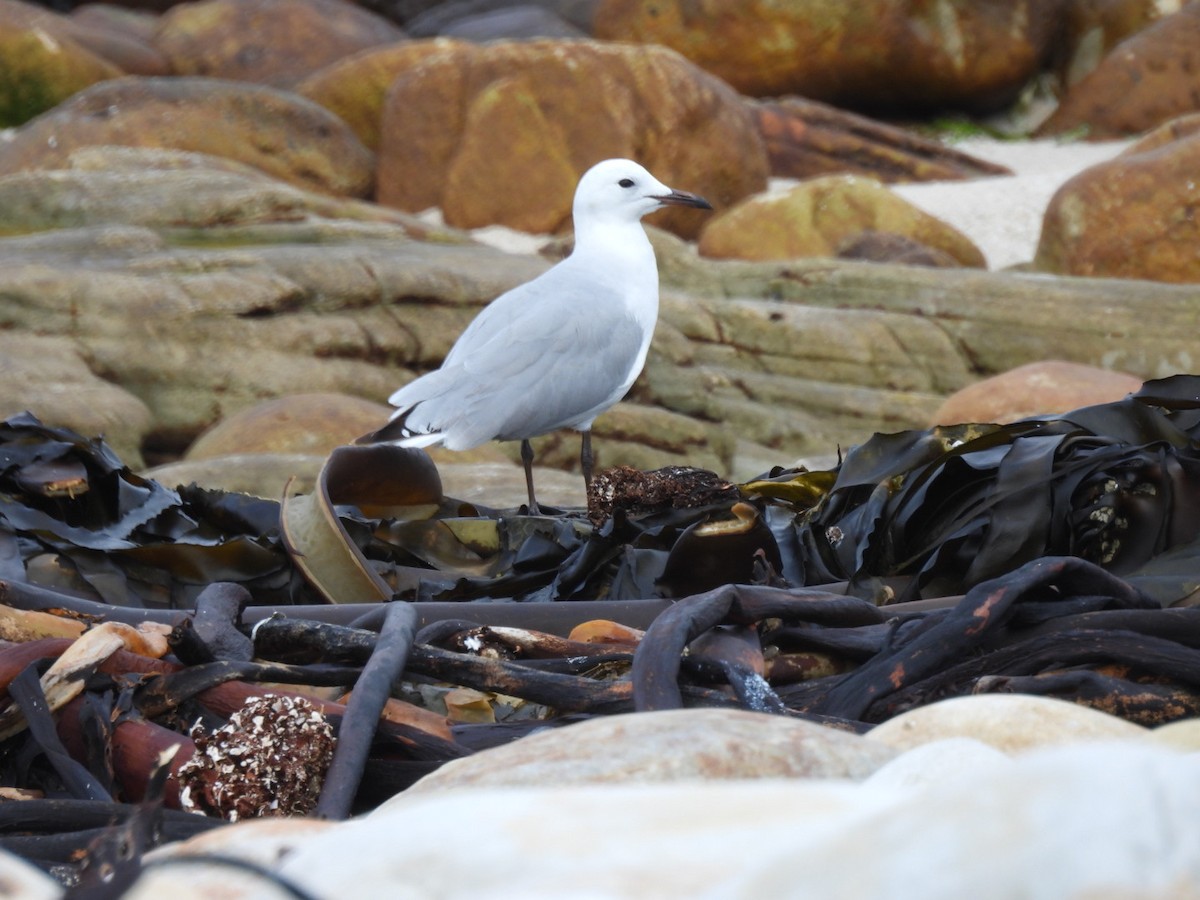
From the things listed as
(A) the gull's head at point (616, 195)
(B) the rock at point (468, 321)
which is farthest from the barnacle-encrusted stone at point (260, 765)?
(B) the rock at point (468, 321)

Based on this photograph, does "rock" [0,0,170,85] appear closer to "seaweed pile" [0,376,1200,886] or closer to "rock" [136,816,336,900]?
"seaweed pile" [0,376,1200,886]

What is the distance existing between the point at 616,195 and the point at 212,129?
818 cm

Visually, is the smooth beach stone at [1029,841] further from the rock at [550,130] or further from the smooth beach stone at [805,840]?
the rock at [550,130]

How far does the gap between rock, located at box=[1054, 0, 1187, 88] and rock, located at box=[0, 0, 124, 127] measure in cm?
1264

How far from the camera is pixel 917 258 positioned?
38.2 feet

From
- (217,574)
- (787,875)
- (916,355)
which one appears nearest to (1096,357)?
(916,355)

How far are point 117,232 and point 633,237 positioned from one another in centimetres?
428

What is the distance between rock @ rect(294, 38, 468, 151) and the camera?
54.0 feet

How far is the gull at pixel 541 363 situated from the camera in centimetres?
519

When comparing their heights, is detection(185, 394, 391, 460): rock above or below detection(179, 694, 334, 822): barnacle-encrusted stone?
below

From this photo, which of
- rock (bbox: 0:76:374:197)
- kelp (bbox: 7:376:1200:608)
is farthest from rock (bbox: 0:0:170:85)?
kelp (bbox: 7:376:1200:608)

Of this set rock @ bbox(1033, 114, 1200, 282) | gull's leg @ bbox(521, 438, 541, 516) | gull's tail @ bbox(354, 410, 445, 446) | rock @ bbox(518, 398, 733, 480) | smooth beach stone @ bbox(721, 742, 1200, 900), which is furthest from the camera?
rock @ bbox(1033, 114, 1200, 282)

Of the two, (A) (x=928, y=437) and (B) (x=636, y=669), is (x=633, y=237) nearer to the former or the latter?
(A) (x=928, y=437)

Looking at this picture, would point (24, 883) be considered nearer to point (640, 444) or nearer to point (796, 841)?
point (796, 841)
